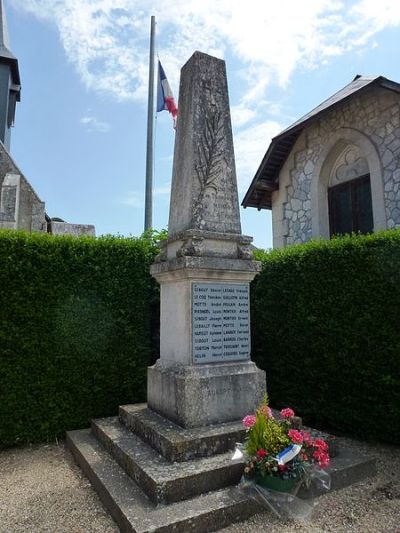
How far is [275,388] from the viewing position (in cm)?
571

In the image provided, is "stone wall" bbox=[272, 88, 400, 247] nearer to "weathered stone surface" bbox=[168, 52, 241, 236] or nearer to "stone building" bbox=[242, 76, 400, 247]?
"stone building" bbox=[242, 76, 400, 247]

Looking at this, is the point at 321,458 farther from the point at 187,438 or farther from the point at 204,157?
the point at 204,157

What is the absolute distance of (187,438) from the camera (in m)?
3.36

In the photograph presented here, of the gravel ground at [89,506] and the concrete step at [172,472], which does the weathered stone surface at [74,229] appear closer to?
the gravel ground at [89,506]

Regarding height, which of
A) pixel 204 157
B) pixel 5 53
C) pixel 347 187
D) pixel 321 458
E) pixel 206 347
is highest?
pixel 5 53

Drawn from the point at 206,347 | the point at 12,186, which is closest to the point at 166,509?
the point at 206,347

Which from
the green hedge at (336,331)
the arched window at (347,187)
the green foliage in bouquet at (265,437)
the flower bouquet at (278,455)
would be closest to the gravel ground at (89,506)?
the flower bouquet at (278,455)

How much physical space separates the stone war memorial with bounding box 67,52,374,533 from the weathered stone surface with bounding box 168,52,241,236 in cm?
1

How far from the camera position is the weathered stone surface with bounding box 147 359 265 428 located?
3695mm

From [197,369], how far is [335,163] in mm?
7062

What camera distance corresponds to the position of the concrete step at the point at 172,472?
289cm

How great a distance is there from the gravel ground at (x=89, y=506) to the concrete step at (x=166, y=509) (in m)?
0.09

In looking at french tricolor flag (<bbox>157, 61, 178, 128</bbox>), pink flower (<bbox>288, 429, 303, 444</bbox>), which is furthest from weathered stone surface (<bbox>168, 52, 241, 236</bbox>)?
french tricolor flag (<bbox>157, 61, 178, 128</bbox>)

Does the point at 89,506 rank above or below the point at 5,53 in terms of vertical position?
below
